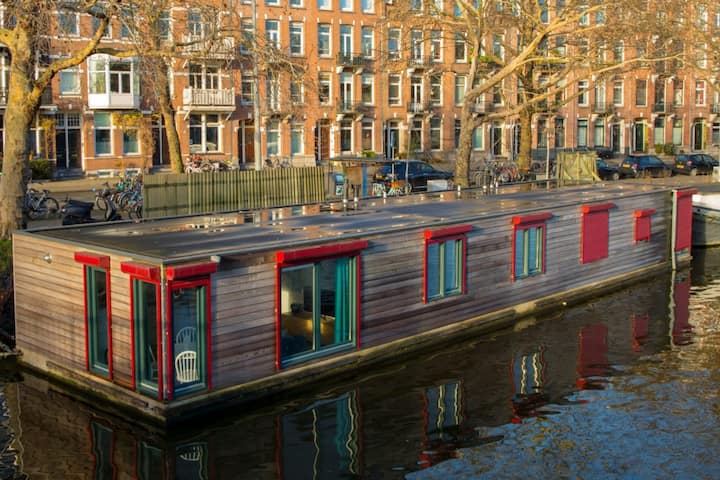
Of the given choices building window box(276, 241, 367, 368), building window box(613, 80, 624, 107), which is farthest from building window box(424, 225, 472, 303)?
building window box(613, 80, 624, 107)

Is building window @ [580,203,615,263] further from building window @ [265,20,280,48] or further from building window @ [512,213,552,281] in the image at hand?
building window @ [265,20,280,48]

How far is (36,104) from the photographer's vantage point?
21578 mm

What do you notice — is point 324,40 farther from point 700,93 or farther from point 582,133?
point 700,93

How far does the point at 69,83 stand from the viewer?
4991cm

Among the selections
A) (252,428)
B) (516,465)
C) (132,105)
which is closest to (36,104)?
(252,428)

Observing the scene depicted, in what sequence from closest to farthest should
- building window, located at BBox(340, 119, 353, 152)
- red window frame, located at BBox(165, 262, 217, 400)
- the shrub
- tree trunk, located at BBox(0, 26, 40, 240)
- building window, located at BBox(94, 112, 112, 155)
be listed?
red window frame, located at BBox(165, 262, 217, 400) → tree trunk, located at BBox(0, 26, 40, 240) → the shrub → building window, located at BBox(94, 112, 112, 155) → building window, located at BBox(340, 119, 353, 152)

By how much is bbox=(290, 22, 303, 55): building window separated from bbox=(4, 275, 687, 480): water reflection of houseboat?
139 feet

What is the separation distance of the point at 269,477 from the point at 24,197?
40.5 feet

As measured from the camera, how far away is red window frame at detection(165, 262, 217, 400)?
Result: 44.2ft

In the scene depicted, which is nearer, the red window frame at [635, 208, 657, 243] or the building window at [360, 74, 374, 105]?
the red window frame at [635, 208, 657, 243]

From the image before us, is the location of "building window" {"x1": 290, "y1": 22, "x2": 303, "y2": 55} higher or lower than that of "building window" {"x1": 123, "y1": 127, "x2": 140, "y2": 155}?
higher

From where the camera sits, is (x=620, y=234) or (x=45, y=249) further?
(x=620, y=234)

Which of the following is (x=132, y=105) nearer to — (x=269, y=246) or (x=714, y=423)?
(x=269, y=246)

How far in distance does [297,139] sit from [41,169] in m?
17.6
